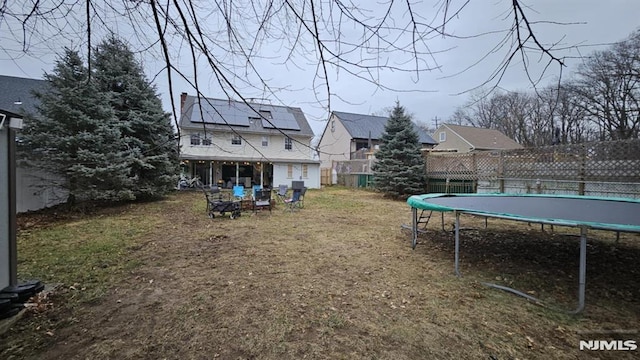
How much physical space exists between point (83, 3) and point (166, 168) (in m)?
11.3

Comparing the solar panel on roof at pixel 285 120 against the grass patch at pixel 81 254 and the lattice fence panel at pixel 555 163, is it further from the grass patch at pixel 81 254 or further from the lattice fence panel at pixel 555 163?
the grass patch at pixel 81 254

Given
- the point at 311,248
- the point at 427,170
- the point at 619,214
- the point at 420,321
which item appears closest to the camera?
the point at 420,321

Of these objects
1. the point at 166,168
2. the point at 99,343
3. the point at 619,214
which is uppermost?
the point at 166,168

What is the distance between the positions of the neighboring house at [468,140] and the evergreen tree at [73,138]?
26479 mm

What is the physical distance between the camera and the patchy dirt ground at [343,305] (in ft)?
7.70

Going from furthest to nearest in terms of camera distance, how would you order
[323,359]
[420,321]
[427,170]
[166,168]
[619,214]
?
[427,170], [166,168], [619,214], [420,321], [323,359]

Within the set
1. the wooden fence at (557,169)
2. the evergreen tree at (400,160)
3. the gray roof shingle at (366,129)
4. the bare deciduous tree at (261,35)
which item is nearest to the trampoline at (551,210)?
the bare deciduous tree at (261,35)

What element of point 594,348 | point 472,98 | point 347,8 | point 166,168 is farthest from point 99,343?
point 166,168

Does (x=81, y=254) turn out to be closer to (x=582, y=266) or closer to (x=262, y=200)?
(x=262, y=200)

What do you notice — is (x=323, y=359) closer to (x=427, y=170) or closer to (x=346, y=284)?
(x=346, y=284)

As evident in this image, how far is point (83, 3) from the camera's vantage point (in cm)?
181

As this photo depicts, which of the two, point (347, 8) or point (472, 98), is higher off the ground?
point (347, 8)

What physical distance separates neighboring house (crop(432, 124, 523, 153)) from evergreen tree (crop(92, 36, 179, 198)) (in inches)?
963

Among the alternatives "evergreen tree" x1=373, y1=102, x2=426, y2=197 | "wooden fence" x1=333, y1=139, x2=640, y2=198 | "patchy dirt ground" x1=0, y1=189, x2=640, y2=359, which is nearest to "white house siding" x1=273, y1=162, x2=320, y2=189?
"evergreen tree" x1=373, y1=102, x2=426, y2=197
